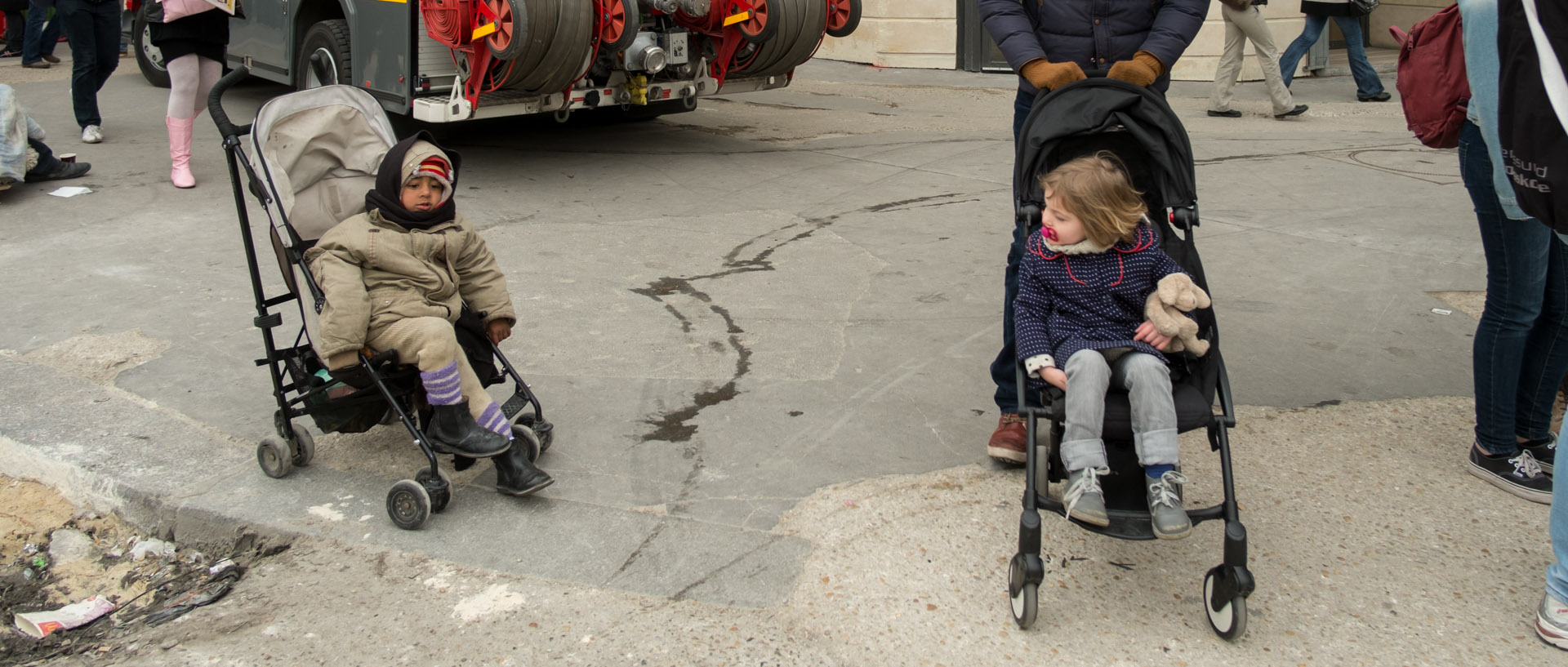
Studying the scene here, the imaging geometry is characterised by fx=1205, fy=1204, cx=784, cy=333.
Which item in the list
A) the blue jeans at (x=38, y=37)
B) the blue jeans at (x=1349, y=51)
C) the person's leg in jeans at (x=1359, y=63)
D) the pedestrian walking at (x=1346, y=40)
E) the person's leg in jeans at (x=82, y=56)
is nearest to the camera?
the person's leg in jeans at (x=82, y=56)

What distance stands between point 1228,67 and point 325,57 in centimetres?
762

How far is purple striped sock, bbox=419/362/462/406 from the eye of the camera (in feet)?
11.5

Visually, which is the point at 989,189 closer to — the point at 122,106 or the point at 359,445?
the point at 359,445

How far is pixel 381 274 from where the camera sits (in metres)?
3.57

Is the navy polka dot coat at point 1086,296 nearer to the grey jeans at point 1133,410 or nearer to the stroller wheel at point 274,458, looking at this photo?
the grey jeans at point 1133,410

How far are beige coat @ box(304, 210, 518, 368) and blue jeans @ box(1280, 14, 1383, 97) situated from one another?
9.28 metres

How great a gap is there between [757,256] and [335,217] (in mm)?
2618

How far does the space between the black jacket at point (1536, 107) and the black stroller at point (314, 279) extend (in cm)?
281

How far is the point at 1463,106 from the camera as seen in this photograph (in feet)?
12.2

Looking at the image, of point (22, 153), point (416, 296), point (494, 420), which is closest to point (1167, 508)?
point (494, 420)

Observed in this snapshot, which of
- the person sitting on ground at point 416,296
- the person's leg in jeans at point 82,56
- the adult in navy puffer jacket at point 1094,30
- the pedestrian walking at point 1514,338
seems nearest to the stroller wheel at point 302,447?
the person sitting on ground at point 416,296

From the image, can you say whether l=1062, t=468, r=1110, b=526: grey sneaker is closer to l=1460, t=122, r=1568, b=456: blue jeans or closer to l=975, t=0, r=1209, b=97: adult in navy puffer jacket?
l=975, t=0, r=1209, b=97: adult in navy puffer jacket

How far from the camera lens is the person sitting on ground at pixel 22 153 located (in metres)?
6.95

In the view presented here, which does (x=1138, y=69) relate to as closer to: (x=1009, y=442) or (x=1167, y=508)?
(x=1009, y=442)
